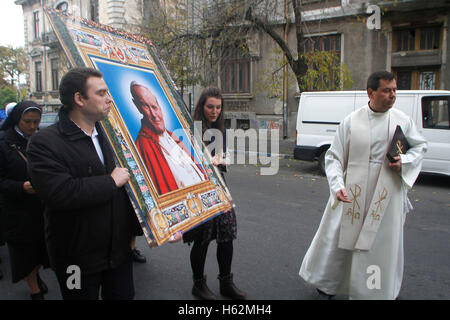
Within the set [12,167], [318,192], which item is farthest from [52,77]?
[12,167]

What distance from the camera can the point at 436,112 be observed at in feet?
25.7

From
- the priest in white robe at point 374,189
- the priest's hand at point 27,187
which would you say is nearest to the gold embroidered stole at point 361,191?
the priest in white robe at point 374,189

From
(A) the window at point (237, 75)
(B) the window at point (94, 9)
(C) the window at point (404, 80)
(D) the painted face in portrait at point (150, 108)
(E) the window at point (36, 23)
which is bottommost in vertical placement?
(D) the painted face in portrait at point (150, 108)

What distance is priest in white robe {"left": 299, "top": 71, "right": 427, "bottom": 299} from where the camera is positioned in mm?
2734

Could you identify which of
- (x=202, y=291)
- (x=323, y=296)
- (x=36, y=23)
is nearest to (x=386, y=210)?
(x=323, y=296)

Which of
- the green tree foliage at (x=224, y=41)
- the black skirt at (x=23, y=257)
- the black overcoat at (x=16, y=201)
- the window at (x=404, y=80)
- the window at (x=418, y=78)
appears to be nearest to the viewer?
the black overcoat at (x=16, y=201)

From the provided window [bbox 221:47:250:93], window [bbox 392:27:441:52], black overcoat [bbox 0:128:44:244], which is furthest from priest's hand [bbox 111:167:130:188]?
window [bbox 221:47:250:93]

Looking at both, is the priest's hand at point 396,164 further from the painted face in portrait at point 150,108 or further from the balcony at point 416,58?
the balcony at point 416,58

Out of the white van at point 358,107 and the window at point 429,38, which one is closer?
the white van at point 358,107

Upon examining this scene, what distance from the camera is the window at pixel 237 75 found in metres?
17.9

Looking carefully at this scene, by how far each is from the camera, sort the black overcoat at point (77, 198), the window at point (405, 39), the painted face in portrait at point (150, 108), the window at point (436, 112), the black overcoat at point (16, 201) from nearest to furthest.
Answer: the black overcoat at point (77, 198) < the painted face in portrait at point (150, 108) < the black overcoat at point (16, 201) < the window at point (436, 112) < the window at point (405, 39)

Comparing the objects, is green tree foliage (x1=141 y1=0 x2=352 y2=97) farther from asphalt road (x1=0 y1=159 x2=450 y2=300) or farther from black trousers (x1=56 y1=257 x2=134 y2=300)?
black trousers (x1=56 y1=257 x2=134 y2=300)

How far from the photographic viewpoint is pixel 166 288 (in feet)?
11.3

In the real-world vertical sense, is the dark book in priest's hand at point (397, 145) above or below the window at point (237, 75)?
below
